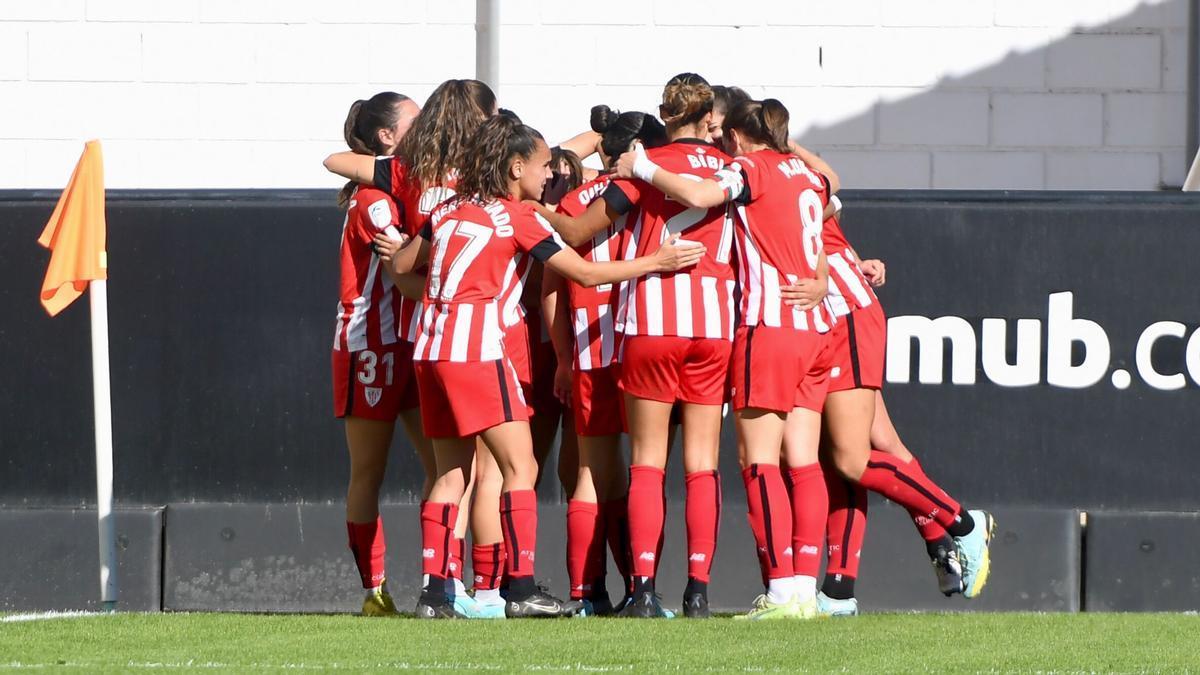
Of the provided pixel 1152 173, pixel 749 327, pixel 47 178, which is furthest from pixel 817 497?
pixel 47 178

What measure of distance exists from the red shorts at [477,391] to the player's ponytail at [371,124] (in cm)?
87

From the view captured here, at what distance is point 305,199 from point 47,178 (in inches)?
97.0

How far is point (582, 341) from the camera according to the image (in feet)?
20.0

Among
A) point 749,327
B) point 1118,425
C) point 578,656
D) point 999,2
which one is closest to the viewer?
point 578,656

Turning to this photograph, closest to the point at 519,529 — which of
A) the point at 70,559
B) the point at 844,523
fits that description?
the point at 844,523

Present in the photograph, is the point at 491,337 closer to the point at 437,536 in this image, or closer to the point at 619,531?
the point at 437,536

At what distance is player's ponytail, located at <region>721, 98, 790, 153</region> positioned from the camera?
232 inches

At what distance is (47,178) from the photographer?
9148 mm

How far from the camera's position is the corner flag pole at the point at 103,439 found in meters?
6.68

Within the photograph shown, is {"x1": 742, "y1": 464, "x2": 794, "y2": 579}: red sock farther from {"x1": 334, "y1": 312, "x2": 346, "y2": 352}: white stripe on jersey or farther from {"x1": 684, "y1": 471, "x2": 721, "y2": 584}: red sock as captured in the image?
{"x1": 334, "y1": 312, "x2": 346, "y2": 352}: white stripe on jersey

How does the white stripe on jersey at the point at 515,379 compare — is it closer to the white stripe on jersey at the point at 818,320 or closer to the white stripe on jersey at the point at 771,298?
the white stripe on jersey at the point at 771,298

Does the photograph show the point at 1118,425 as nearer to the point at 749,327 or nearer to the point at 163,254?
the point at 749,327

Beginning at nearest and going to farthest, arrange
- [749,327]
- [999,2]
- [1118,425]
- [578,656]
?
[578,656], [749,327], [1118,425], [999,2]

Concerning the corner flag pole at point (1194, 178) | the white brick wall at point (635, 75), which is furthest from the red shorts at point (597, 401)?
the corner flag pole at point (1194, 178)
